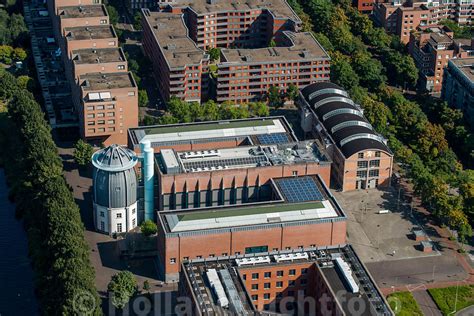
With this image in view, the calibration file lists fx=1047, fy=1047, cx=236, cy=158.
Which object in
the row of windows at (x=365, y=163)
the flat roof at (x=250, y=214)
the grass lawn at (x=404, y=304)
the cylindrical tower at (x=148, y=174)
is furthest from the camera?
the row of windows at (x=365, y=163)

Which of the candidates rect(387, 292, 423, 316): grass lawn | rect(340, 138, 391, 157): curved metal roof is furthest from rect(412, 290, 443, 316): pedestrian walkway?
rect(340, 138, 391, 157): curved metal roof

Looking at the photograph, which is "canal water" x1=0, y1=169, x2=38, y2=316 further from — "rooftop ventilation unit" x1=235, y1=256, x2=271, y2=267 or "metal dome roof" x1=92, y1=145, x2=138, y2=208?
"rooftop ventilation unit" x1=235, y1=256, x2=271, y2=267

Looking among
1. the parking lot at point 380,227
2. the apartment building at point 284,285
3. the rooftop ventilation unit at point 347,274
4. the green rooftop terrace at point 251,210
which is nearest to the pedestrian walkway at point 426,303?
the parking lot at point 380,227

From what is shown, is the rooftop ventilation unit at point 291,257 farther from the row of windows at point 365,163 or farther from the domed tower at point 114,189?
the row of windows at point 365,163

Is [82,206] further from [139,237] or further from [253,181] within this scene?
[253,181]

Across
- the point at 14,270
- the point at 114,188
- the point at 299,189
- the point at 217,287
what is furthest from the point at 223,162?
the point at 14,270
